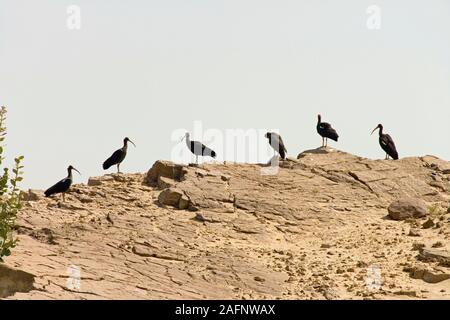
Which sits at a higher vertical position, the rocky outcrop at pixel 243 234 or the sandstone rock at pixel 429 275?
the rocky outcrop at pixel 243 234

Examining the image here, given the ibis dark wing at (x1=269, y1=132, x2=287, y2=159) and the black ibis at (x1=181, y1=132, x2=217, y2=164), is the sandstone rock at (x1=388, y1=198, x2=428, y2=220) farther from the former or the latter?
the black ibis at (x1=181, y1=132, x2=217, y2=164)

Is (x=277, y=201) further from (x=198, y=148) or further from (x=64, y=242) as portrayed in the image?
(x=64, y=242)

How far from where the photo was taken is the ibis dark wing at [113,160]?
32750 mm

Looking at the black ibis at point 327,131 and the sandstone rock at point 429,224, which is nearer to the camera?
the sandstone rock at point 429,224

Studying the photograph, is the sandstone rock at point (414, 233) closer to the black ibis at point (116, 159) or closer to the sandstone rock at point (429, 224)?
the sandstone rock at point (429, 224)

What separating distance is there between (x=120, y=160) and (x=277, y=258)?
29.3 feet

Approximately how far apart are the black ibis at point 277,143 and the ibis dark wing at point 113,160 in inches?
225

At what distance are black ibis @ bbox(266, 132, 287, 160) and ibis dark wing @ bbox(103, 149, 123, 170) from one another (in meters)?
5.72

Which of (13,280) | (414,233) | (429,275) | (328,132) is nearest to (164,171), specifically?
(328,132)

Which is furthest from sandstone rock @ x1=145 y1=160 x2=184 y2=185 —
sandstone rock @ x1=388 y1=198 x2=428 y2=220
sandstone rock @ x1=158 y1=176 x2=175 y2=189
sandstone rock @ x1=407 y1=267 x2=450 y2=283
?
sandstone rock @ x1=407 y1=267 x2=450 y2=283

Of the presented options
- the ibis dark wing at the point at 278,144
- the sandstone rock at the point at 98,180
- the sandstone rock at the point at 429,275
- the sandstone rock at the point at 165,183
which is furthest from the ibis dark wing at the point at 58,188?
the sandstone rock at the point at 429,275

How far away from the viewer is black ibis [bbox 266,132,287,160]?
3422cm

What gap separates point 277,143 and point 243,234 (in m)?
6.85

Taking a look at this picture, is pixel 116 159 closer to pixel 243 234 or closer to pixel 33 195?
pixel 33 195
